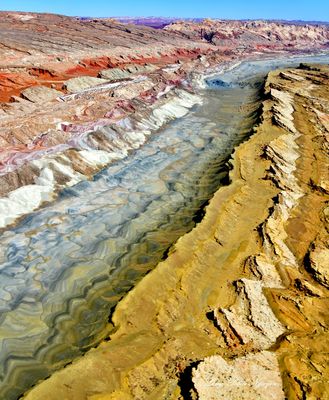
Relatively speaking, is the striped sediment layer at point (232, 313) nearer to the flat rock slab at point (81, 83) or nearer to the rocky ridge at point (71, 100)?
the rocky ridge at point (71, 100)

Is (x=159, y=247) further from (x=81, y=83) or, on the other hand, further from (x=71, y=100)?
(x=81, y=83)

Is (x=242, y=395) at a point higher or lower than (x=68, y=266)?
higher

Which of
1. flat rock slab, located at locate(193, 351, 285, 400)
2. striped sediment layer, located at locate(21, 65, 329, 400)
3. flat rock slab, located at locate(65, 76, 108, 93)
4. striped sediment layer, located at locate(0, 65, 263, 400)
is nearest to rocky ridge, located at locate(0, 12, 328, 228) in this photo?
flat rock slab, located at locate(65, 76, 108, 93)

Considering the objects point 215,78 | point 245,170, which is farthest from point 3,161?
point 215,78

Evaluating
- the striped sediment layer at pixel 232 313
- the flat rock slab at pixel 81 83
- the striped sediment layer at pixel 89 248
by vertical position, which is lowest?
the striped sediment layer at pixel 89 248

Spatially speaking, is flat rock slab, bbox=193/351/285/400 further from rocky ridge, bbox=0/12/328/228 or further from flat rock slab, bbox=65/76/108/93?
flat rock slab, bbox=65/76/108/93

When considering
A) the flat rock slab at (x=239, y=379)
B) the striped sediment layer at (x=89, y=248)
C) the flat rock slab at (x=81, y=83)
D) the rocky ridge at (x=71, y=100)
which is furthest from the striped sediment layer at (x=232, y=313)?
the flat rock slab at (x=81, y=83)

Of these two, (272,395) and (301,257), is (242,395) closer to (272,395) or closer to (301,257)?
(272,395)

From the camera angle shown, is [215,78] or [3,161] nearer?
[3,161]

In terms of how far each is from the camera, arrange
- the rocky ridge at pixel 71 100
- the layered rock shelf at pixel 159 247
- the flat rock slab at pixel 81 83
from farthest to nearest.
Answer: the flat rock slab at pixel 81 83 < the rocky ridge at pixel 71 100 < the layered rock shelf at pixel 159 247

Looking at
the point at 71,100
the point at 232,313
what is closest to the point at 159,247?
the point at 232,313
